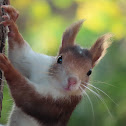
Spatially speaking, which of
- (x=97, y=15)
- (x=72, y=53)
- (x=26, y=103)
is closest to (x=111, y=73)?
(x=97, y=15)

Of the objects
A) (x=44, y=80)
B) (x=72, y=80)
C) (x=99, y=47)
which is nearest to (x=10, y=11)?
(x=44, y=80)

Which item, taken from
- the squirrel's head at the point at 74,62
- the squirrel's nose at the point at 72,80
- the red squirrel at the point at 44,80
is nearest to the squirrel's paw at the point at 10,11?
the red squirrel at the point at 44,80

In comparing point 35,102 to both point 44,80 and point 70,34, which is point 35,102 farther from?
point 70,34

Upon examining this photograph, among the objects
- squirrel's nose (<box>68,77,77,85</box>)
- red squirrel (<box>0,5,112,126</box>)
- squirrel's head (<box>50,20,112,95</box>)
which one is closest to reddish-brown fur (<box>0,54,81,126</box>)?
red squirrel (<box>0,5,112,126</box>)

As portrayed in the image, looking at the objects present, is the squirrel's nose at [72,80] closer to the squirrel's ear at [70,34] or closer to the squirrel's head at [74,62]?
the squirrel's head at [74,62]

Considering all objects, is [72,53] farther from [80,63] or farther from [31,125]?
[31,125]

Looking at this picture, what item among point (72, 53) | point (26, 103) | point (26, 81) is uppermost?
point (72, 53)
